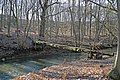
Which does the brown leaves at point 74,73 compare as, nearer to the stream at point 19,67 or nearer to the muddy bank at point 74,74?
the muddy bank at point 74,74

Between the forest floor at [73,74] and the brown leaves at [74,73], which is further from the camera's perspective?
the brown leaves at [74,73]

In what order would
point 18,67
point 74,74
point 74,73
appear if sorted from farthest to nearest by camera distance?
point 18,67, point 74,73, point 74,74

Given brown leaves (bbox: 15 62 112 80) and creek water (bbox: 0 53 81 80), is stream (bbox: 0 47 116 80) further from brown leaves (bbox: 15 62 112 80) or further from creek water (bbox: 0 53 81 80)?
brown leaves (bbox: 15 62 112 80)

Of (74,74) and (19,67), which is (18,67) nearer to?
(19,67)

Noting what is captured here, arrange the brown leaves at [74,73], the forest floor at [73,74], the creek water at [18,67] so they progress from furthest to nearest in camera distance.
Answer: the creek water at [18,67], the brown leaves at [74,73], the forest floor at [73,74]

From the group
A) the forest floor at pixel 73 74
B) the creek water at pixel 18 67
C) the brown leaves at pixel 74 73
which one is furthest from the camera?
the creek water at pixel 18 67

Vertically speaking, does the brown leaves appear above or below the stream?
above

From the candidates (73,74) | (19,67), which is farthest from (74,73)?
(19,67)

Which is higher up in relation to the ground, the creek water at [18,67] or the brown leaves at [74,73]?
the brown leaves at [74,73]

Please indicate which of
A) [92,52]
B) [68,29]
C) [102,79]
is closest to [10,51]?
[92,52]

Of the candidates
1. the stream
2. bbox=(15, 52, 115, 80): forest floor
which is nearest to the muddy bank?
bbox=(15, 52, 115, 80): forest floor

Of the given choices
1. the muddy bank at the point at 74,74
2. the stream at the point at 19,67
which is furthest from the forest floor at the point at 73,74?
the stream at the point at 19,67

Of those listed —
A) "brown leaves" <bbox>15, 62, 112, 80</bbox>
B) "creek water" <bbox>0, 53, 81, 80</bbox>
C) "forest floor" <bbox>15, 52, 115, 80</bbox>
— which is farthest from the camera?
"creek water" <bbox>0, 53, 81, 80</bbox>

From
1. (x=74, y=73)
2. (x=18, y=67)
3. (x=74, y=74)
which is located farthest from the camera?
(x=18, y=67)
